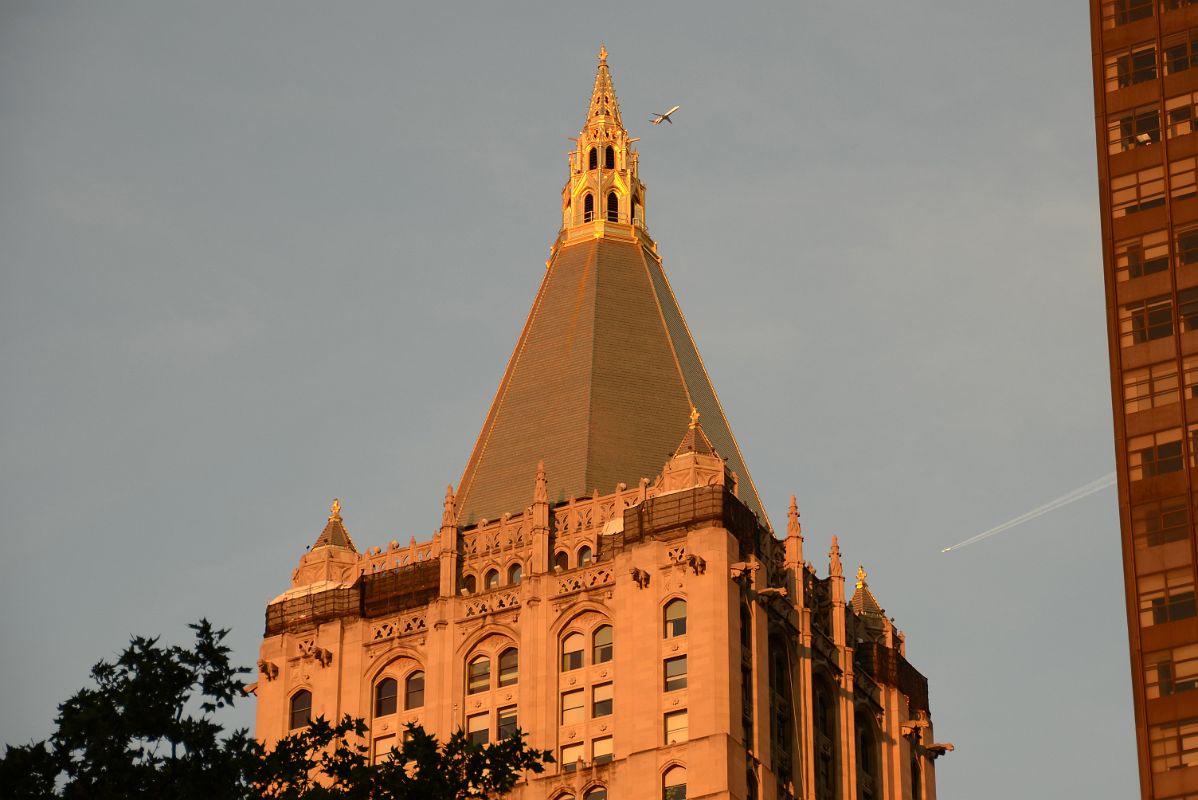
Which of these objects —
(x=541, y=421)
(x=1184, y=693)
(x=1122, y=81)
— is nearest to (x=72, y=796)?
(x=1184, y=693)

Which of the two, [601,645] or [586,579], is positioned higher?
[586,579]

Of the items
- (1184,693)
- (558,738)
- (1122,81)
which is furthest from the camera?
(558,738)

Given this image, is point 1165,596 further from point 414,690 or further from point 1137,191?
point 414,690

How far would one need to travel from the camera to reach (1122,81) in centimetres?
9475

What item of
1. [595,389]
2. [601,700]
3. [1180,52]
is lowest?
[601,700]

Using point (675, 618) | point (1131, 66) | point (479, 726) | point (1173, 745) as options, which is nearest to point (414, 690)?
point (479, 726)

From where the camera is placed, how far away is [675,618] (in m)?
110

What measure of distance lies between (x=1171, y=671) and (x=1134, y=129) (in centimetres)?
1859

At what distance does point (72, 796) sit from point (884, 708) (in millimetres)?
Answer: 59602

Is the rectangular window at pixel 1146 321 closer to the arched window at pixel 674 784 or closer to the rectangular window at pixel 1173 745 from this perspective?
the rectangular window at pixel 1173 745

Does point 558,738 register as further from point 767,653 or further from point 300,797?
point 300,797

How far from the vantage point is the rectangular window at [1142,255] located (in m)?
90.5

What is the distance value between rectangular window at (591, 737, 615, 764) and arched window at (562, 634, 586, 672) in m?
3.54

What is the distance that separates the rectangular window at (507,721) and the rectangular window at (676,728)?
6.32 m
